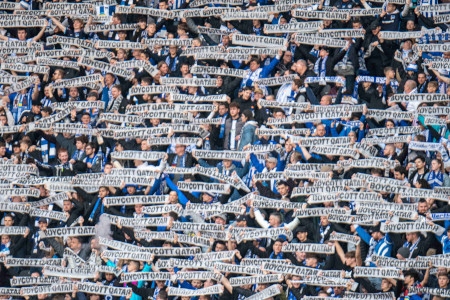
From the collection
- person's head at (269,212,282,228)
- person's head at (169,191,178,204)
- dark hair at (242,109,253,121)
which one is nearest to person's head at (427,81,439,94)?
dark hair at (242,109,253,121)

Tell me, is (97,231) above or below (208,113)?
below

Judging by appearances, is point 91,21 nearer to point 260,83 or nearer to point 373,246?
point 260,83

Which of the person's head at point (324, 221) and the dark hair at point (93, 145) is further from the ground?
the dark hair at point (93, 145)

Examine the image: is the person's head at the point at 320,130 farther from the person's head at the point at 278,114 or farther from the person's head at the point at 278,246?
the person's head at the point at 278,246

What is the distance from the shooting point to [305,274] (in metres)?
24.9

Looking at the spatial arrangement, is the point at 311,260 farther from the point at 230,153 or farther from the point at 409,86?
the point at 409,86

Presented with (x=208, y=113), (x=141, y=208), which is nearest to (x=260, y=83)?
(x=208, y=113)

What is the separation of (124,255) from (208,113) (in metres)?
3.26

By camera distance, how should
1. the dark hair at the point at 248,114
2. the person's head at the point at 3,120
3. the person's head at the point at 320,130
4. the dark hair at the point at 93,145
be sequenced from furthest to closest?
1. the person's head at the point at 3,120
2. the dark hair at the point at 93,145
3. the dark hair at the point at 248,114
4. the person's head at the point at 320,130

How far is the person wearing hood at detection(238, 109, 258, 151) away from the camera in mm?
27062

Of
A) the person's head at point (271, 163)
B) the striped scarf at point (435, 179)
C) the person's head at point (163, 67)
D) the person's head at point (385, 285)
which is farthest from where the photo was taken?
the person's head at point (163, 67)

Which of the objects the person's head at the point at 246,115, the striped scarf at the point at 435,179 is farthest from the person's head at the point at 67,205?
the striped scarf at the point at 435,179

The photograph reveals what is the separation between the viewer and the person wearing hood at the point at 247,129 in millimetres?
27062

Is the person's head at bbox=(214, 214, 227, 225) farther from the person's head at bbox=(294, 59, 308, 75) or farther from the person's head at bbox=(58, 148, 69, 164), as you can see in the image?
the person's head at bbox=(58, 148, 69, 164)
